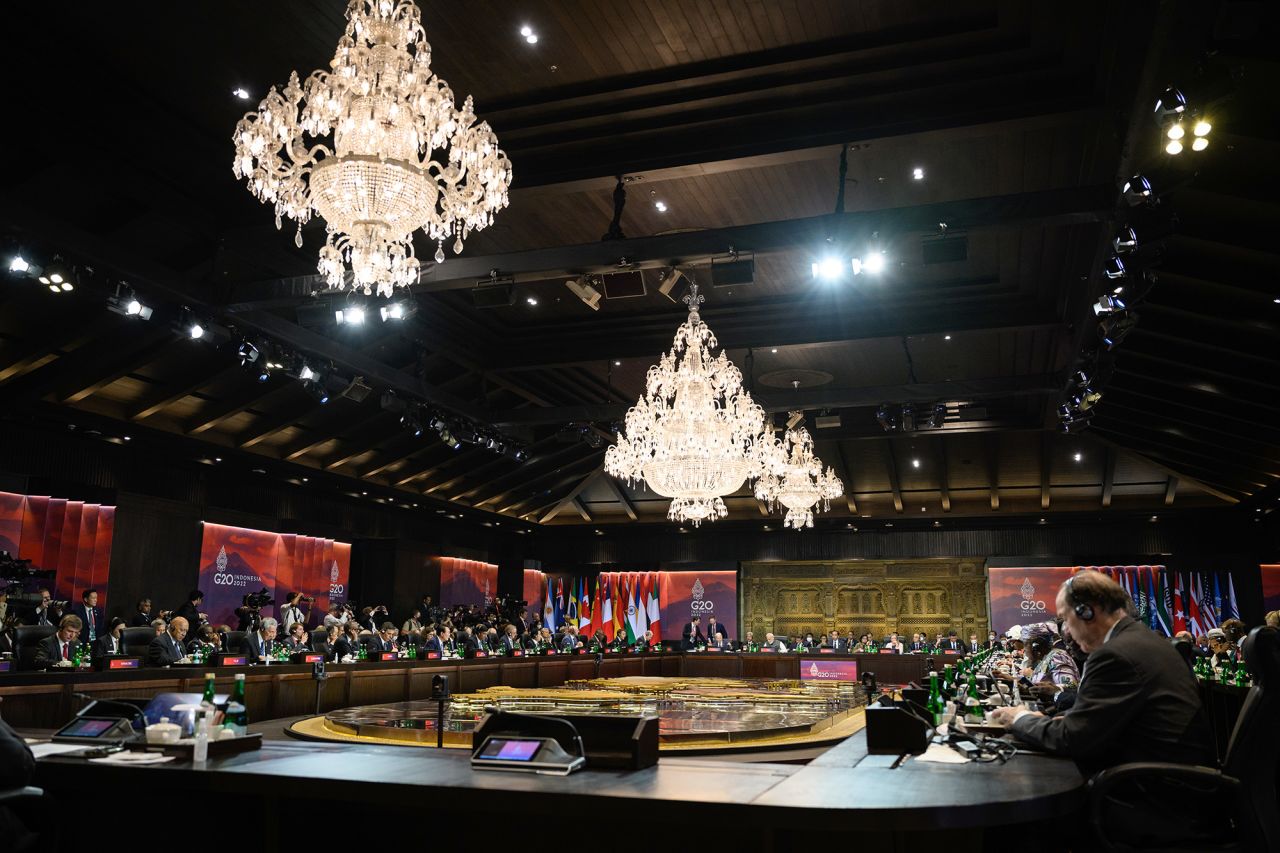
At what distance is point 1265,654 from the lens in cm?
269

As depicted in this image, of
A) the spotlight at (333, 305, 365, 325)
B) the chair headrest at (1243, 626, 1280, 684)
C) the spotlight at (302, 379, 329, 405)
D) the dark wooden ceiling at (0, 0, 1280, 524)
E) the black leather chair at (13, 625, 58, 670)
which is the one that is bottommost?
the black leather chair at (13, 625, 58, 670)

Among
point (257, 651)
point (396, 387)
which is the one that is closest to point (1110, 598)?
point (257, 651)

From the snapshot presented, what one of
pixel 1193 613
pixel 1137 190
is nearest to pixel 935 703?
pixel 1137 190

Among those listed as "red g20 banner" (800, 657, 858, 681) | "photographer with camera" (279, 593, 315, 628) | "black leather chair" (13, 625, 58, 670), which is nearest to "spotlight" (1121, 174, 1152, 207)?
"black leather chair" (13, 625, 58, 670)

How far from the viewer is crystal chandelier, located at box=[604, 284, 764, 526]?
8.81m

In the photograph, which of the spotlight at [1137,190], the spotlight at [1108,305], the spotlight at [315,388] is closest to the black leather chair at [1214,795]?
the spotlight at [1137,190]

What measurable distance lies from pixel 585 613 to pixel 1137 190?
59.6ft

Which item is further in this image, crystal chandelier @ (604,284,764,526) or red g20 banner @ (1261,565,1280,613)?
red g20 banner @ (1261,565,1280,613)

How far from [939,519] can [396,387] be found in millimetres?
12615

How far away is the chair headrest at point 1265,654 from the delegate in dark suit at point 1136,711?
0.22 metres

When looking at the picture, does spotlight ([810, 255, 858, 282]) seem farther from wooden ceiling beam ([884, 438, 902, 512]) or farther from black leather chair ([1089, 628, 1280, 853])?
wooden ceiling beam ([884, 438, 902, 512])

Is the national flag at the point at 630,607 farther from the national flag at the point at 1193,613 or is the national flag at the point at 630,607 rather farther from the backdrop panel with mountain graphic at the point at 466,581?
the national flag at the point at 1193,613

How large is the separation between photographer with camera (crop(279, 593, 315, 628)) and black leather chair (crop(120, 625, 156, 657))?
9.52 ft

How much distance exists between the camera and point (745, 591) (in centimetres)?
2175
